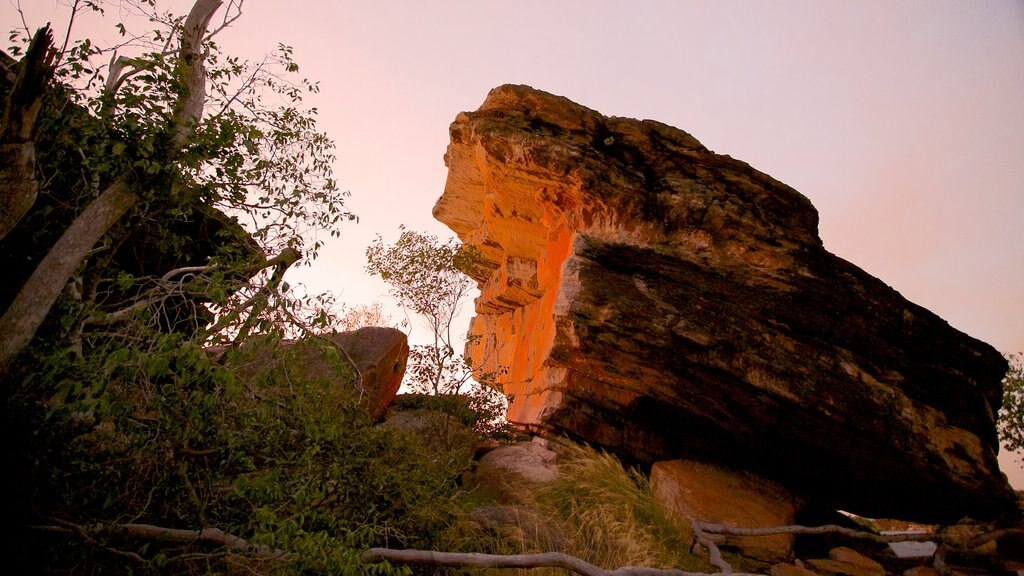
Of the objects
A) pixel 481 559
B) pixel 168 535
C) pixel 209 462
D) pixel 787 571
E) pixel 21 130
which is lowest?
pixel 168 535

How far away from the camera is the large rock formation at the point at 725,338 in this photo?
8406 mm

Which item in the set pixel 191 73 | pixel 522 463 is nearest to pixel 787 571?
pixel 522 463

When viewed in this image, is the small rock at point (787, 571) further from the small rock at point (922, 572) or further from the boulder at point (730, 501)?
the small rock at point (922, 572)

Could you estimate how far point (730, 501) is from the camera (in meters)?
8.81

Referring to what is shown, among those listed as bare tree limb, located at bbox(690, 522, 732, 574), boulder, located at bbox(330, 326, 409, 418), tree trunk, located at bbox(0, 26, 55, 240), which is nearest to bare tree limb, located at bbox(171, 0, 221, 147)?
tree trunk, located at bbox(0, 26, 55, 240)

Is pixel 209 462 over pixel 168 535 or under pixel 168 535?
over

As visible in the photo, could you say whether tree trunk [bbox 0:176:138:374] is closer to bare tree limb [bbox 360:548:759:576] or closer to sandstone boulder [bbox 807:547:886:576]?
bare tree limb [bbox 360:548:759:576]

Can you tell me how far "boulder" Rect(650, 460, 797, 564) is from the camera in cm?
802

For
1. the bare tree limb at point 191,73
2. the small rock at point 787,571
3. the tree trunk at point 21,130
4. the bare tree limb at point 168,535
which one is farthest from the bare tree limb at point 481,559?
the bare tree limb at point 191,73

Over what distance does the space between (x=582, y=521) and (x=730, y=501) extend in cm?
371

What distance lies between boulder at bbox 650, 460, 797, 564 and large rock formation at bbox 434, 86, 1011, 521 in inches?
16.0

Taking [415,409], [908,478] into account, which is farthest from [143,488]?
[908,478]

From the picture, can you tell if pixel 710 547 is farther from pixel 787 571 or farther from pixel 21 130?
pixel 21 130

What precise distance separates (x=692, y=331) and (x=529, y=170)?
4.71 meters
